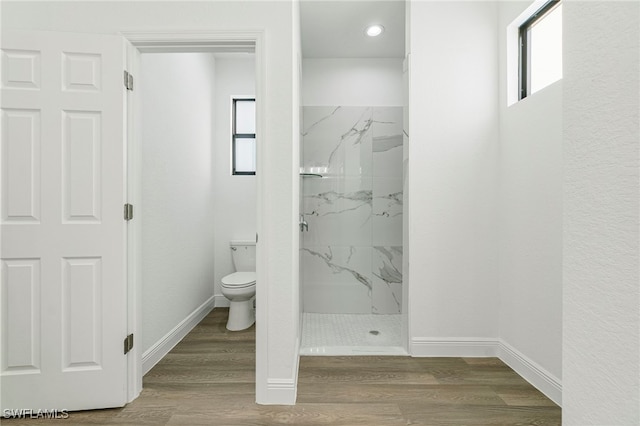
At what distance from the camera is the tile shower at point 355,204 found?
3.49 m

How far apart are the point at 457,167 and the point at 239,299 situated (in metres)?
2.15

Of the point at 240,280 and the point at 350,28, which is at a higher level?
the point at 350,28

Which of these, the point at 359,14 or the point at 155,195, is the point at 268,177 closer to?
the point at 155,195

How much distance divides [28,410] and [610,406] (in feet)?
8.19

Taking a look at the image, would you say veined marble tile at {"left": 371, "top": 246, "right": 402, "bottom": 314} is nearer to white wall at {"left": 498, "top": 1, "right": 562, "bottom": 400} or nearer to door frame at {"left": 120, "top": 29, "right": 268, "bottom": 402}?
white wall at {"left": 498, "top": 1, "right": 562, "bottom": 400}

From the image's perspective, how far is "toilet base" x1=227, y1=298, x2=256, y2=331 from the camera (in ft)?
9.87

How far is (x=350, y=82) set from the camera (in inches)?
138

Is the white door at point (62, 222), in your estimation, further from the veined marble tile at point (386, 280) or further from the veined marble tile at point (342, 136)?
the veined marble tile at point (386, 280)

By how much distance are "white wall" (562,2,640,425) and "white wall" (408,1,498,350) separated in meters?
1.74

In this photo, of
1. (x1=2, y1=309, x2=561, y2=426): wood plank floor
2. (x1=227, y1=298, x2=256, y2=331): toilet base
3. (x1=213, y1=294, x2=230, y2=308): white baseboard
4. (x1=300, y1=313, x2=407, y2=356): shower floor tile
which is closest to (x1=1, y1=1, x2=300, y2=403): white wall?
(x1=2, y1=309, x2=561, y2=426): wood plank floor

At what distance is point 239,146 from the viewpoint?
3857mm

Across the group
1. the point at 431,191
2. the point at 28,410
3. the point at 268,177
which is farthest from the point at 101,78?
the point at 431,191

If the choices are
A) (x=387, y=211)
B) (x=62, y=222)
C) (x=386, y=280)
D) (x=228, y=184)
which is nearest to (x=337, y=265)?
(x=386, y=280)

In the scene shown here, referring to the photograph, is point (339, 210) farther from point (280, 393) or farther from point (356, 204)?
point (280, 393)
